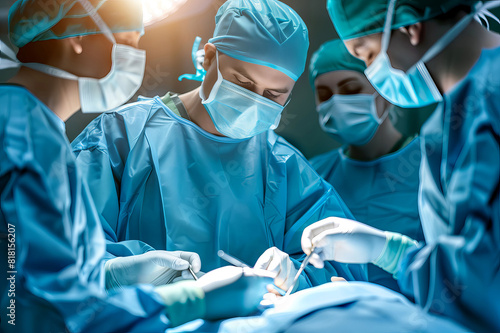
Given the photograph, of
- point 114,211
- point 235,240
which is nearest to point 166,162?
point 114,211

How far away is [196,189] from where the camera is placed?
204 centimetres

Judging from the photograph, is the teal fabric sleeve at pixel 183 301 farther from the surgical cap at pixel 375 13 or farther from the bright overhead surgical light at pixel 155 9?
the bright overhead surgical light at pixel 155 9

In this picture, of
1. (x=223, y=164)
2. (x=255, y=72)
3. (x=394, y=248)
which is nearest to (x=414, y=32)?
(x=394, y=248)

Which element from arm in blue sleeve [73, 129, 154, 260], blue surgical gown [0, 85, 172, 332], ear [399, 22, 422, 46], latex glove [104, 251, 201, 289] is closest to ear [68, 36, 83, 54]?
blue surgical gown [0, 85, 172, 332]

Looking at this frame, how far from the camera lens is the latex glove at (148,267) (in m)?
1.62

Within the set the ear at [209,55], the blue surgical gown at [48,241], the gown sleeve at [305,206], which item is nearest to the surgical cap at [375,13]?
the ear at [209,55]

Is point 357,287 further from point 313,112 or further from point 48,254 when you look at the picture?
point 313,112

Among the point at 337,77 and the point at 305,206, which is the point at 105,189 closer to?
the point at 305,206

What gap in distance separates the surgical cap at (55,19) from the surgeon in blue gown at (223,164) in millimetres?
601

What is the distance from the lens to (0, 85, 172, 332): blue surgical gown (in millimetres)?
1171

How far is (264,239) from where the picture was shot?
208 centimetres

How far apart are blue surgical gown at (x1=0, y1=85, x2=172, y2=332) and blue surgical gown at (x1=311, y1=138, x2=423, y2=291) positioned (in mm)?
1595

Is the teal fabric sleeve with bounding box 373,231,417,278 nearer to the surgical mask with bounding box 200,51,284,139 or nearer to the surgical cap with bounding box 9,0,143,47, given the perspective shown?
the surgical mask with bounding box 200,51,284,139

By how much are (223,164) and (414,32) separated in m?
1.07
